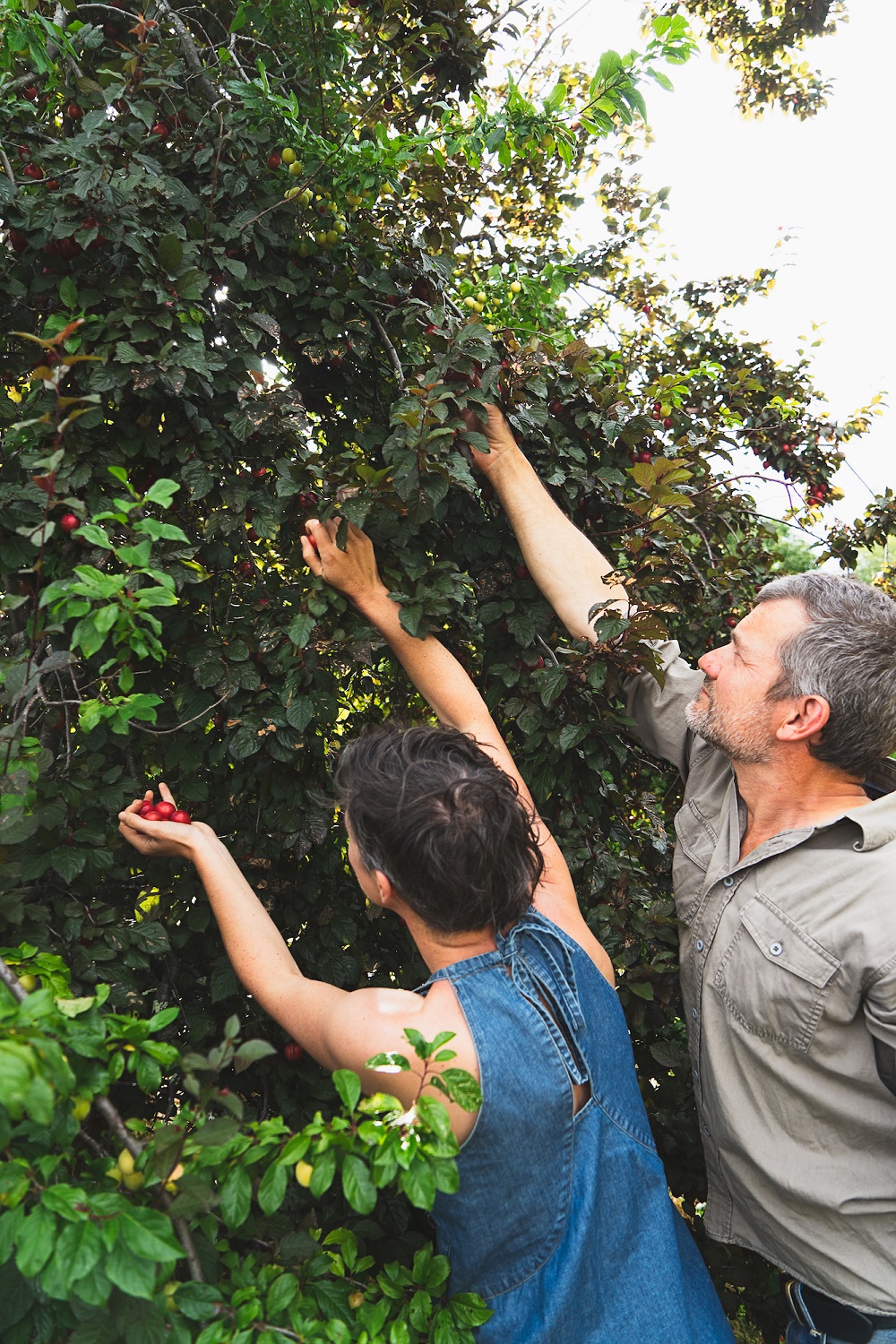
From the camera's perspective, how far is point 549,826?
2.11m

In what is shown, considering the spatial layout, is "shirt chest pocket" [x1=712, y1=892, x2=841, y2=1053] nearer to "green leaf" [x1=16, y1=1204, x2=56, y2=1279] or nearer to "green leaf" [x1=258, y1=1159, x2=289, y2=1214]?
"green leaf" [x1=258, y1=1159, x2=289, y2=1214]

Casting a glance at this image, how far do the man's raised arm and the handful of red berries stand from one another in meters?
0.94

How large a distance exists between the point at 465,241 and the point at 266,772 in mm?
2137

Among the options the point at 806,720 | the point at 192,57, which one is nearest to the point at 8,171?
the point at 192,57

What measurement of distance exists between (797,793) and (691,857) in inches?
11.2

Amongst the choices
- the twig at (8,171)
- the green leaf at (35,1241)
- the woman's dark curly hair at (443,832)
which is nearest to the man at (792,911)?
the woman's dark curly hair at (443,832)

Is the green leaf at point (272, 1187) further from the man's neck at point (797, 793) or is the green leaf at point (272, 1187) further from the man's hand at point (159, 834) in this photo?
the man's neck at point (797, 793)

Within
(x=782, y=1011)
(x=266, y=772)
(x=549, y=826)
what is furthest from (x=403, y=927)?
(x=782, y=1011)

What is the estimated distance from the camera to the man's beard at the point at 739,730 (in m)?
1.81

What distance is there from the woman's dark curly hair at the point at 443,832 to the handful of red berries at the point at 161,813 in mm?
359

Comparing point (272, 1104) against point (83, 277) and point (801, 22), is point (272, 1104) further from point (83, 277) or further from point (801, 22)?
point (801, 22)

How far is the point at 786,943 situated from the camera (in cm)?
164

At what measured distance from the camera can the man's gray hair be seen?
5.75 feet

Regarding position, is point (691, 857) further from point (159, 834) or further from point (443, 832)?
point (159, 834)
